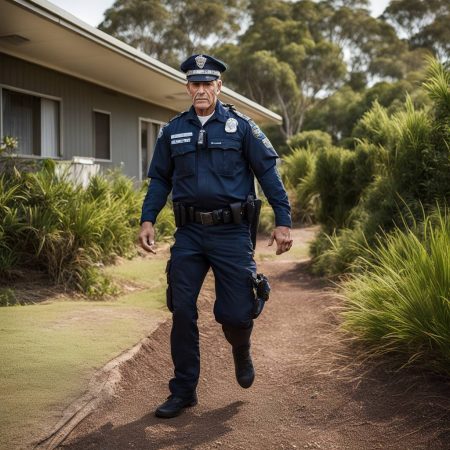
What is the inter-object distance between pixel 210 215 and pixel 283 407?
1.32m

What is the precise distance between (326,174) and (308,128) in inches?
1227

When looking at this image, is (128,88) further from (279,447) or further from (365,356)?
(279,447)

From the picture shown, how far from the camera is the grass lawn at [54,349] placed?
11.1 feet

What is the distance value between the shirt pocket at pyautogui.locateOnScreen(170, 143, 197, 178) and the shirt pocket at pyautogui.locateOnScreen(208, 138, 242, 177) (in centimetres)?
12

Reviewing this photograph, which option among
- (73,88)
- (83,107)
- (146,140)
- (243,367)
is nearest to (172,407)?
(243,367)

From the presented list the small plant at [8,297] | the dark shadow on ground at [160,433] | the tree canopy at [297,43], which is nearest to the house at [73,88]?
the small plant at [8,297]

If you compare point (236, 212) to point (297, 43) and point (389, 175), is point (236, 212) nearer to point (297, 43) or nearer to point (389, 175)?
point (389, 175)

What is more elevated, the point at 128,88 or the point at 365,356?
the point at 128,88

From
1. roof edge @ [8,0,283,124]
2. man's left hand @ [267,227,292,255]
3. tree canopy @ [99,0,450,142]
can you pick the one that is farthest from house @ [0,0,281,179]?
tree canopy @ [99,0,450,142]

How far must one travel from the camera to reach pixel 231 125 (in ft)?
12.9

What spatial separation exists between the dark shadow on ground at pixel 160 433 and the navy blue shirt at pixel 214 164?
3.97 ft

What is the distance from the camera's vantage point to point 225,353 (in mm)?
5383

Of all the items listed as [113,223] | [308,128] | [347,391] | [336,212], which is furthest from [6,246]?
[308,128]

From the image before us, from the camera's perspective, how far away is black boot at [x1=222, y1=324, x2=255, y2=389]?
3938 mm
